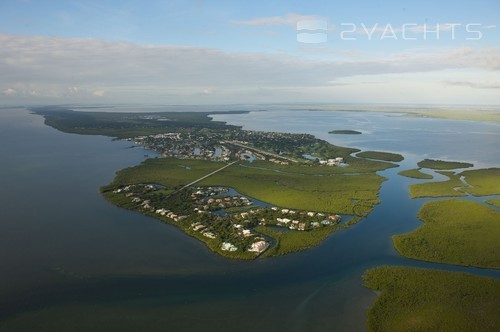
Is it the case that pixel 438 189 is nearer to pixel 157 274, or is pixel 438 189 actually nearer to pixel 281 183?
pixel 281 183

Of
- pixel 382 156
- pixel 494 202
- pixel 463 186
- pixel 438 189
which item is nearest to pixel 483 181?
pixel 463 186

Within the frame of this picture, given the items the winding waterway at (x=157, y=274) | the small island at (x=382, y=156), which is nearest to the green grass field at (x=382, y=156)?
the small island at (x=382, y=156)

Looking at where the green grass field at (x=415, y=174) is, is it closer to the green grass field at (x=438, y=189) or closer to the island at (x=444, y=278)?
the green grass field at (x=438, y=189)

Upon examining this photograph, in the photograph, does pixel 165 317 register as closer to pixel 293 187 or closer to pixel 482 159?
pixel 293 187

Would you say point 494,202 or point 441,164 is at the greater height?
point 441,164

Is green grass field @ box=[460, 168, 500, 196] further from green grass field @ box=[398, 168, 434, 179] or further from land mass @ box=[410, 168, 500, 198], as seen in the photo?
green grass field @ box=[398, 168, 434, 179]

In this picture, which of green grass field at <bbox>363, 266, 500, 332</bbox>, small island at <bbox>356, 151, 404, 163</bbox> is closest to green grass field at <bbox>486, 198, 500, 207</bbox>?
green grass field at <bbox>363, 266, 500, 332</bbox>
